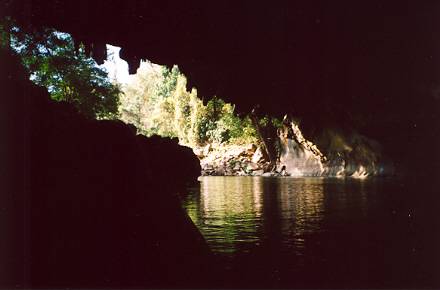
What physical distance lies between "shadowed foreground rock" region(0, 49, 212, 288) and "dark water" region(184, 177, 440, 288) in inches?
36.5

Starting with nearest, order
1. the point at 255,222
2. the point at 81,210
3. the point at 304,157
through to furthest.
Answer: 1. the point at 81,210
2. the point at 255,222
3. the point at 304,157

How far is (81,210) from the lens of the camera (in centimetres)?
375

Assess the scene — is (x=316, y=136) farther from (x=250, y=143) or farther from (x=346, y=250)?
(x=346, y=250)

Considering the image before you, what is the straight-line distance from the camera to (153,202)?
14.5 feet

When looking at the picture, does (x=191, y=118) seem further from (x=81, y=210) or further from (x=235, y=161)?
(x=81, y=210)

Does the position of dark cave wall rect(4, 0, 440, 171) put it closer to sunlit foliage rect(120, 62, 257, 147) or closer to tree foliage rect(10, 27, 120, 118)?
tree foliage rect(10, 27, 120, 118)

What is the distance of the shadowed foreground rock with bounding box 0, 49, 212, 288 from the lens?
345cm

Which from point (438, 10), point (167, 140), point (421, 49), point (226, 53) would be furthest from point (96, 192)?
point (167, 140)

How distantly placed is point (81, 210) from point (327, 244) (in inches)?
171

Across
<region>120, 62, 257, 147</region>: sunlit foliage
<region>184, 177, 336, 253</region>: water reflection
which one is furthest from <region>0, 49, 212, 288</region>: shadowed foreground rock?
<region>120, 62, 257, 147</region>: sunlit foliage

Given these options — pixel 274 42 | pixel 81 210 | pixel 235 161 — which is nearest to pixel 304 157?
pixel 235 161

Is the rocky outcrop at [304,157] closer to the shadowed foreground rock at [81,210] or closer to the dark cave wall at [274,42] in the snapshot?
the dark cave wall at [274,42]

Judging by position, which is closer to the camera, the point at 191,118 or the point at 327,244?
the point at 327,244

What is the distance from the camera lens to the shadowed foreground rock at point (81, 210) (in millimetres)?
3453
